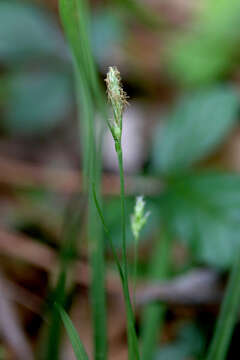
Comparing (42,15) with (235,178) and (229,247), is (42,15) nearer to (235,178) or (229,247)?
(235,178)

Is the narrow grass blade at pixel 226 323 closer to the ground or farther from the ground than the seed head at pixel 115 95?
closer to the ground

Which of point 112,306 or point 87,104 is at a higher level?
point 87,104

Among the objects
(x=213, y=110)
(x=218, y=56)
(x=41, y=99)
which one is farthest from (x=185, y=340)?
(x=218, y=56)

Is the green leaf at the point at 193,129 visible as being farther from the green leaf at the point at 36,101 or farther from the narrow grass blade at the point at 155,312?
the green leaf at the point at 36,101

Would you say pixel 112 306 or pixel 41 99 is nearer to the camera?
pixel 112 306

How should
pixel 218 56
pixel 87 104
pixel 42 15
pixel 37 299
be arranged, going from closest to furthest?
pixel 87 104 < pixel 37 299 < pixel 42 15 < pixel 218 56

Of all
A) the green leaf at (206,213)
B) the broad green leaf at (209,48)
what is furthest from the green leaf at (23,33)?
the green leaf at (206,213)

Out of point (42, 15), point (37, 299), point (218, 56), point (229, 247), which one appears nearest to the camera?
point (229, 247)

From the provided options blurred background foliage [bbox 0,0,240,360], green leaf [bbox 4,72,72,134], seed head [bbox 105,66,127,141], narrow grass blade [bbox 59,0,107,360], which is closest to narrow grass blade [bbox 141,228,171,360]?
blurred background foliage [bbox 0,0,240,360]
